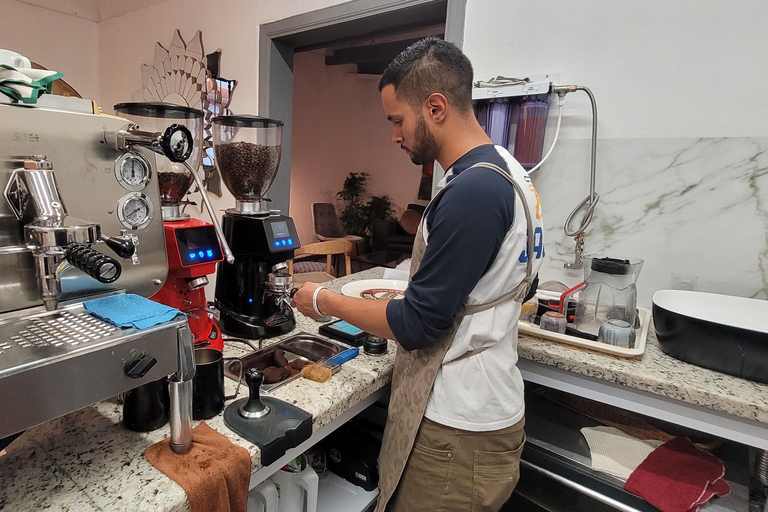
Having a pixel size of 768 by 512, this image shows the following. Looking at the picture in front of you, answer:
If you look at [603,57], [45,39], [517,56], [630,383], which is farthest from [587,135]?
[45,39]

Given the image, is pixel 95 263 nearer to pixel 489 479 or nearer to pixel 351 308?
pixel 351 308

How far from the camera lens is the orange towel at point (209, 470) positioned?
615 mm

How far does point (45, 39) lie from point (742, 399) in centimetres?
444

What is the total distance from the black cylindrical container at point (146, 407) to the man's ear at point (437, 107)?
73 centimetres

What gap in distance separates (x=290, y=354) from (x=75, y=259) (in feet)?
2.03

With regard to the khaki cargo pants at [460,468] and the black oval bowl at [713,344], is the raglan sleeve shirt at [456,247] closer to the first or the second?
the khaki cargo pants at [460,468]

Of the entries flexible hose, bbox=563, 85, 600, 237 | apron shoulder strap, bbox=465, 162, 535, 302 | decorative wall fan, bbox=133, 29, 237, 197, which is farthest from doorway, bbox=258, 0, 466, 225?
apron shoulder strap, bbox=465, 162, 535, 302

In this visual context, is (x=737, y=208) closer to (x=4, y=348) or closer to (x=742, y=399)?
(x=742, y=399)

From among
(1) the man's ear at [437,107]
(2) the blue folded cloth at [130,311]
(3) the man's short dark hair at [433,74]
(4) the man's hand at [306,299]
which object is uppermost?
(3) the man's short dark hair at [433,74]

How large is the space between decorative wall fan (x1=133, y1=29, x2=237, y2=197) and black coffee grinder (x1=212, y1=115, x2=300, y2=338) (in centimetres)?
147

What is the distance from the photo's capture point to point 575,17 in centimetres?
143

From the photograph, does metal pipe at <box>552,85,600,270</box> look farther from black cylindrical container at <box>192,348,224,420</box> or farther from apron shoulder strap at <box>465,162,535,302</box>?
black cylindrical container at <box>192,348,224,420</box>

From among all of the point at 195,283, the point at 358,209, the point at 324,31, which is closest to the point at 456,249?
the point at 195,283

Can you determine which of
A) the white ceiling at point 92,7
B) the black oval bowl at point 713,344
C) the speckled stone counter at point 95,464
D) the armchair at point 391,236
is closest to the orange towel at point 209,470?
the speckled stone counter at point 95,464
